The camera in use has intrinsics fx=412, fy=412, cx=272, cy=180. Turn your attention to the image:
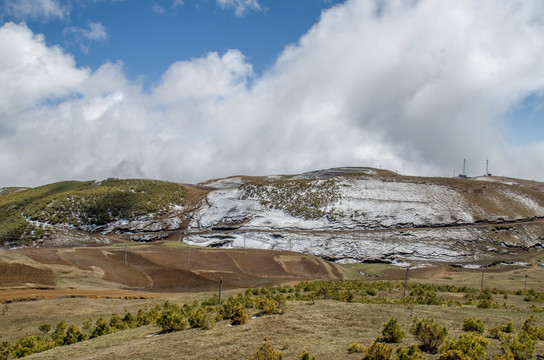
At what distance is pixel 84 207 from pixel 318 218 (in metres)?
58.9

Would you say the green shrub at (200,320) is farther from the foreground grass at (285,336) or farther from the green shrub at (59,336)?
the green shrub at (59,336)

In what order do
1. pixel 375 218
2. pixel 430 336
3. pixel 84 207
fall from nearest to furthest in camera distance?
pixel 430 336 → pixel 375 218 → pixel 84 207

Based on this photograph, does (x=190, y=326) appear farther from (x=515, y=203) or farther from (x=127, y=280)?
(x=515, y=203)

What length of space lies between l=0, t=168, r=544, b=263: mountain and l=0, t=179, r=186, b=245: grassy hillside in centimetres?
25

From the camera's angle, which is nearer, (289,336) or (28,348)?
(289,336)

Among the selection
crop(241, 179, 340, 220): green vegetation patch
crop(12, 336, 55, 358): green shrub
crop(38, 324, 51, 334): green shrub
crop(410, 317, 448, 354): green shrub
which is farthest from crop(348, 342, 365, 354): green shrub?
crop(241, 179, 340, 220): green vegetation patch

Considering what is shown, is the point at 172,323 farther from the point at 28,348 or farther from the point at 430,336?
the point at 430,336

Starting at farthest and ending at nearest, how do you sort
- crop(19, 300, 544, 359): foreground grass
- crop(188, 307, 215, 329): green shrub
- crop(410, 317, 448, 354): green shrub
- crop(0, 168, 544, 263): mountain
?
crop(0, 168, 544, 263): mountain < crop(188, 307, 215, 329): green shrub < crop(19, 300, 544, 359): foreground grass < crop(410, 317, 448, 354): green shrub

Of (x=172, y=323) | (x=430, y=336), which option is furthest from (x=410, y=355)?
(x=172, y=323)

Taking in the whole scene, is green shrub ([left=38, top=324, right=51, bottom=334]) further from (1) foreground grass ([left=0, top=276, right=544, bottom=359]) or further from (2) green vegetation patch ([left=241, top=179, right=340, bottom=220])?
(2) green vegetation patch ([left=241, top=179, right=340, bottom=220])

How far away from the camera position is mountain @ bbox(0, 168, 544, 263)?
8581 centimetres

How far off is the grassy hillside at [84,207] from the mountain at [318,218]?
249 millimetres

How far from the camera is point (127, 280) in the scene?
50344 millimetres

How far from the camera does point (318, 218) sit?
9806 cm
